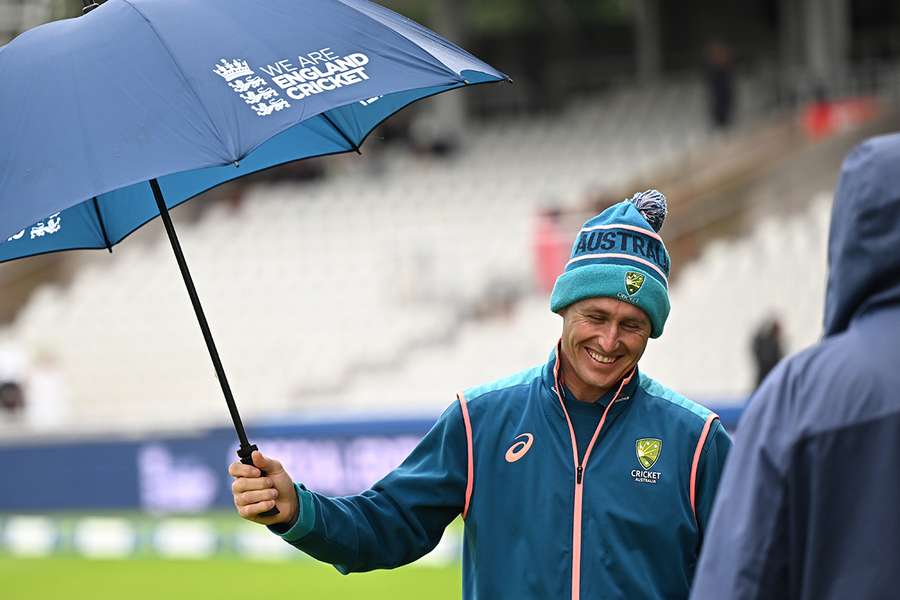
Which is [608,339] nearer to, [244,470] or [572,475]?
[572,475]

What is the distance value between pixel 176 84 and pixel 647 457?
1.26 m

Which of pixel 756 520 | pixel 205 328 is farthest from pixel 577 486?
pixel 756 520

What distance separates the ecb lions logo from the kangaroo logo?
0.23m

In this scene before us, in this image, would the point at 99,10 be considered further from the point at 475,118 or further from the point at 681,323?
the point at 475,118

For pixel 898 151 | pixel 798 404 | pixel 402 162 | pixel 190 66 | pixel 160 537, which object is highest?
pixel 190 66

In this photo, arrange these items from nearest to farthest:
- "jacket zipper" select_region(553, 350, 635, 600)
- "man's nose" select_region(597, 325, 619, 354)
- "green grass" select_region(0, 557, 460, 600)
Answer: "jacket zipper" select_region(553, 350, 635, 600) → "man's nose" select_region(597, 325, 619, 354) → "green grass" select_region(0, 557, 460, 600)

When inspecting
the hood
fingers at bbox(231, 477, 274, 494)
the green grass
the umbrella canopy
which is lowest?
the green grass

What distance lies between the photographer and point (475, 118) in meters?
26.3

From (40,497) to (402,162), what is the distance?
11.2 meters

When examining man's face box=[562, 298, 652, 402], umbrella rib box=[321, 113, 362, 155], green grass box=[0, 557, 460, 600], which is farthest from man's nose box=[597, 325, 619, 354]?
green grass box=[0, 557, 460, 600]

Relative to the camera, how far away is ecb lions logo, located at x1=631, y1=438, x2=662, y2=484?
322cm

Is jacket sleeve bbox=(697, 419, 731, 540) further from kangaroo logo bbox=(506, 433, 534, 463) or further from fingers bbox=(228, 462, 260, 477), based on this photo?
fingers bbox=(228, 462, 260, 477)

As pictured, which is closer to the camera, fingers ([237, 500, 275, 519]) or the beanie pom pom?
fingers ([237, 500, 275, 519])

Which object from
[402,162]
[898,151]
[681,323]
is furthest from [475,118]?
[898,151]
